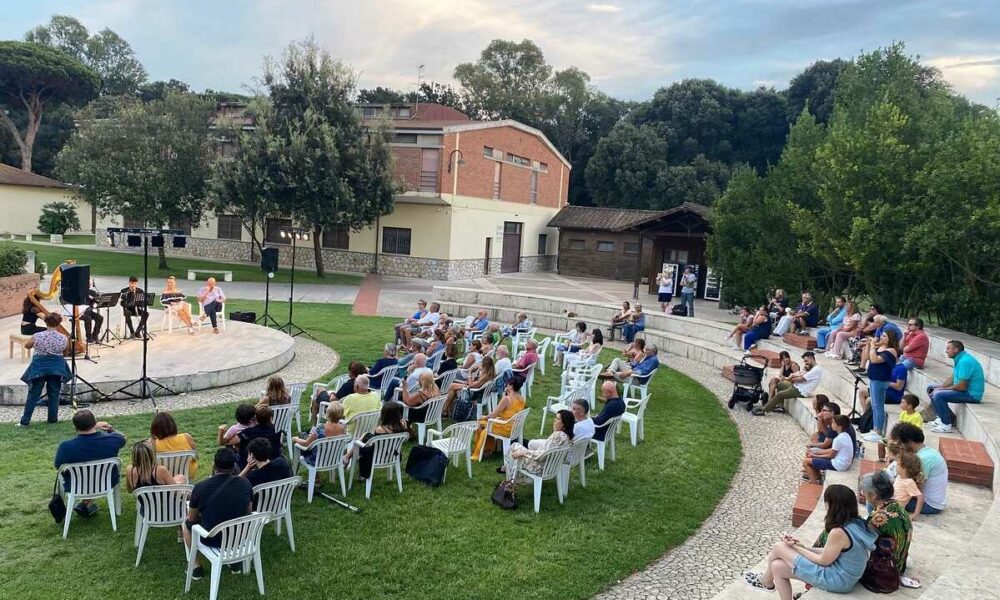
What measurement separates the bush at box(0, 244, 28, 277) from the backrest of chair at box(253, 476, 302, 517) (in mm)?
15877

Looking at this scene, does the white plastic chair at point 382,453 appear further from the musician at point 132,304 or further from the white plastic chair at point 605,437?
the musician at point 132,304

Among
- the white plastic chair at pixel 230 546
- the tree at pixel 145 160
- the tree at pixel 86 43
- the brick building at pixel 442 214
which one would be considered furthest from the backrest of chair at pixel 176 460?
the tree at pixel 86 43

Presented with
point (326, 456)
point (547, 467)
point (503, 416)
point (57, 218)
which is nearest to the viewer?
point (326, 456)

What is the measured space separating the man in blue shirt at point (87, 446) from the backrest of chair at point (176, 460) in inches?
17.0


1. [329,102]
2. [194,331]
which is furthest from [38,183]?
[194,331]

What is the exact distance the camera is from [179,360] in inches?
502

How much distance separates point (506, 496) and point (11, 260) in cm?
1674

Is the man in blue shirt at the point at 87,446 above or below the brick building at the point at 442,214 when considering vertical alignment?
below

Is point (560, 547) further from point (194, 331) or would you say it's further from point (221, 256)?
point (221, 256)

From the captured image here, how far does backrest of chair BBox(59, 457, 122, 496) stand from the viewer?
6.15m

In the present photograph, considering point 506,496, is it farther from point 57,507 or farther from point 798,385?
point 798,385

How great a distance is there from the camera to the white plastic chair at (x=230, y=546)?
17.1ft

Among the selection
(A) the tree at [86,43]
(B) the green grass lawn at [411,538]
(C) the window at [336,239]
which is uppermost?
(A) the tree at [86,43]

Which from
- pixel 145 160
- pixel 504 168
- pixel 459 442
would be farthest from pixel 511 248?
pixel 459 442
